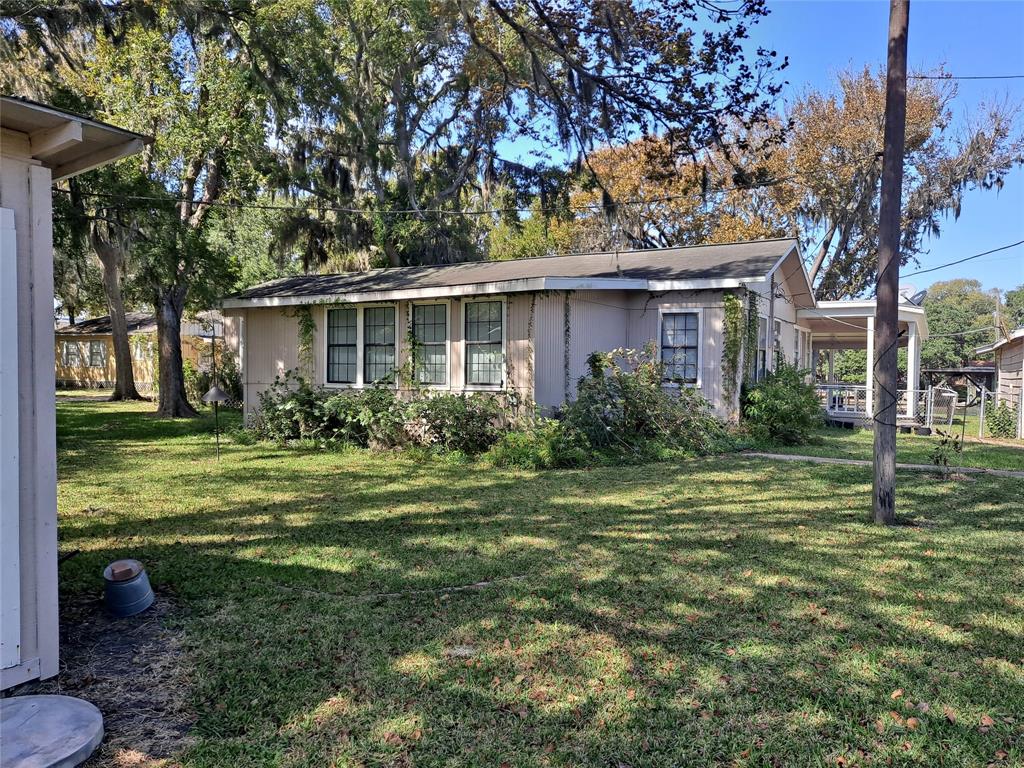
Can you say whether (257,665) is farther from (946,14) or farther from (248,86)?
(248,86)

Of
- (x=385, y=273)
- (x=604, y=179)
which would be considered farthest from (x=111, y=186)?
(x=604, y=179)

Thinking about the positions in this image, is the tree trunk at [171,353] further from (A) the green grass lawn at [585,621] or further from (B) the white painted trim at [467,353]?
(A) the green grass lawn at [585,621]

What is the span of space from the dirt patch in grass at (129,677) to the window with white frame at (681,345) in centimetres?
998

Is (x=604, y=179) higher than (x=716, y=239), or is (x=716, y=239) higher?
(x=604, y=179)

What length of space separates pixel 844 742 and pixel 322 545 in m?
4.16

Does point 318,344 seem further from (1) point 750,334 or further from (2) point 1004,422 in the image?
(2) point 1004,422

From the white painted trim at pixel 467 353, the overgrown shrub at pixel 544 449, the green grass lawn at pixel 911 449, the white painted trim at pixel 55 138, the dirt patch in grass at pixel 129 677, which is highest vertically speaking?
the white painted trim at pixel 55 138

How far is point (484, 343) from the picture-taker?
11758mm

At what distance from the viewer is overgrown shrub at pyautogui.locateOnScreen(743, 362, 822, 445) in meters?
12.1

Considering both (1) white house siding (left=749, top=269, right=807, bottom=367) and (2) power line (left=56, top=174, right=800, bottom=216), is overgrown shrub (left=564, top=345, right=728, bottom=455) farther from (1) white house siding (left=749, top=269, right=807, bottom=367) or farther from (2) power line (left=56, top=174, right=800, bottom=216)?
(1) white house siding (left=749, top=269, right=807, bottom=367)

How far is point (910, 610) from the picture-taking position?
13.9ft

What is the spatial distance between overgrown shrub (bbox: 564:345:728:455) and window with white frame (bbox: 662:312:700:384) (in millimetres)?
1013

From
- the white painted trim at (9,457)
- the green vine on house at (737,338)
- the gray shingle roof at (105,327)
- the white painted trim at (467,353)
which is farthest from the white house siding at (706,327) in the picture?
the gray shingle roof at (105,327)

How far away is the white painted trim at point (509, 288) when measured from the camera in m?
10.7
